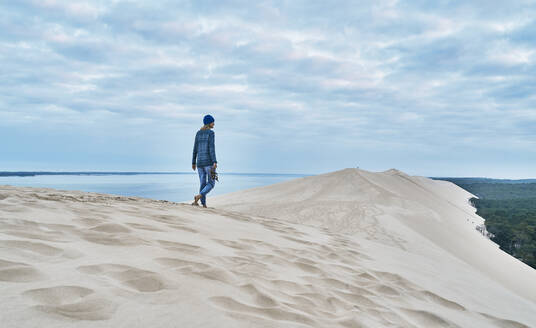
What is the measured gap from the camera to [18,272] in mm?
1691

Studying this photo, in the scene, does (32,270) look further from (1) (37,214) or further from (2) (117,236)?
(1) (37,214)

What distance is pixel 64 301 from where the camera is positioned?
1484 millimetres

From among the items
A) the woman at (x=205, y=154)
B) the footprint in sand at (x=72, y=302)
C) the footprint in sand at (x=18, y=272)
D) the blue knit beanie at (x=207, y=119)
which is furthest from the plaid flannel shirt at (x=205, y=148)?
the footprint in sand at (x=72, y=302)

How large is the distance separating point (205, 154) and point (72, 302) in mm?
5160

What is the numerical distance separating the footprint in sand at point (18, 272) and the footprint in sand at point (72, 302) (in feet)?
0.57

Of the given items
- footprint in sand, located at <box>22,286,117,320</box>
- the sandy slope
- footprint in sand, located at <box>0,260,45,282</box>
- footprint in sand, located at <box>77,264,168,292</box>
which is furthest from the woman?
footprint in sand, located at <box>22,286,117,320</box>

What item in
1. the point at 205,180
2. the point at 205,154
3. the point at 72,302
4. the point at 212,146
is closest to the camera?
the point at 72,302

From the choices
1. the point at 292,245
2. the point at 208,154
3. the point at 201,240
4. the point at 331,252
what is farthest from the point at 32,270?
the point at 208,154

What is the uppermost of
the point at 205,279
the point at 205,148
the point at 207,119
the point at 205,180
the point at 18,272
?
the point at 207,119

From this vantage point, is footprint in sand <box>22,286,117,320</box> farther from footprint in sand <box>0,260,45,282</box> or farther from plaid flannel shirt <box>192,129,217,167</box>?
plaid flannel shirt <box>192,129,217,167</box>

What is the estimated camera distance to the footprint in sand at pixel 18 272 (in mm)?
1627

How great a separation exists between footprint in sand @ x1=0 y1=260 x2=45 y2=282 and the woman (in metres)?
4.72

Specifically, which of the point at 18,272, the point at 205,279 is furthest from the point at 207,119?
the point at 18,272

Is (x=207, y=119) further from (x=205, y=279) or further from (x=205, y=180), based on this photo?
(x=205, y=279)
